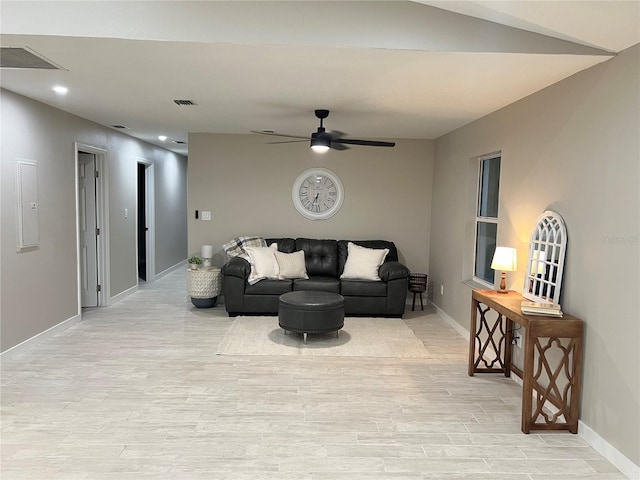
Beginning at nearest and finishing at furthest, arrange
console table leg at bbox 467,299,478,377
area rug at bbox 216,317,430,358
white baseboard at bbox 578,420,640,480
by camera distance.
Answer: white baseboard at bbox 578,420,640,480
console table leg at bbox 467,299,478,377
area rug at bbox 216,317,430,358

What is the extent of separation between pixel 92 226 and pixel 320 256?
2.98 meters

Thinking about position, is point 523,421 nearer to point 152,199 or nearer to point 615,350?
point 615,350

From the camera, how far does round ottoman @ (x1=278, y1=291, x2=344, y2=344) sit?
14.8 ft

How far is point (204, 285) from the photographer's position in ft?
19.3

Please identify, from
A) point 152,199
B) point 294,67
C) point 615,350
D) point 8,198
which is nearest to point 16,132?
point 8,198

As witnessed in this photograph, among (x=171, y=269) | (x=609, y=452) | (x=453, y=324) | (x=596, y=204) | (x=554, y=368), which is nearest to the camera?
(x=609, y=452)

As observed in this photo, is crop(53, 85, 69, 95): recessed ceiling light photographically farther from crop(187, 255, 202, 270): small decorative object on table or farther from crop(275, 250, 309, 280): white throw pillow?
crop(275, 250, 309, 280): white throw pillow

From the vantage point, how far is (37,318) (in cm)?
441

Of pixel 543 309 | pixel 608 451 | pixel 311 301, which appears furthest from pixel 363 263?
pixel 608 451

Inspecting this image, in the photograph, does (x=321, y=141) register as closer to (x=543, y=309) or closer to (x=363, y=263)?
(x=363, y=263)

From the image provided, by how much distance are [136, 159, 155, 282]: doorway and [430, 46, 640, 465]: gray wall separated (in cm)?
590

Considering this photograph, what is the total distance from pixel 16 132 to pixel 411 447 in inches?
163

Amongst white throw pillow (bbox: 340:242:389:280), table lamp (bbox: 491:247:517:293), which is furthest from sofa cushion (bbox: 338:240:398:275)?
table lamp (bbox: 491:247:517:293)

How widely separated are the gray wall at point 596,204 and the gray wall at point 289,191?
255 centimetres
